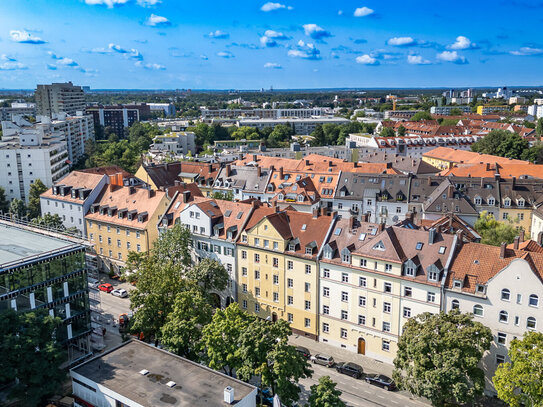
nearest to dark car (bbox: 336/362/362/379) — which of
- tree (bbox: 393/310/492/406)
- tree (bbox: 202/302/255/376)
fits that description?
tree (bbox: 393/310/492/406)

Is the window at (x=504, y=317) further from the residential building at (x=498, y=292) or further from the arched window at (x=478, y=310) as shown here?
the arched window at (x=478, y=310)

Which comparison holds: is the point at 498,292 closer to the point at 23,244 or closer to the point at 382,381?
the point at 382,381

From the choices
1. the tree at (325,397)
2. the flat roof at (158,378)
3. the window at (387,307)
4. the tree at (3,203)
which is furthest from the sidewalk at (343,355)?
the tree at (3,203)

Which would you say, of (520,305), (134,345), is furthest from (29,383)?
(520,305)

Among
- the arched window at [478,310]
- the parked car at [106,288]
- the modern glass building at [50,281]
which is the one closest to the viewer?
Answer: the modern glass building at [50,281]

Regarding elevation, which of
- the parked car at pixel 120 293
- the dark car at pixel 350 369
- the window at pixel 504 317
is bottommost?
the dark car at pixel 350 369

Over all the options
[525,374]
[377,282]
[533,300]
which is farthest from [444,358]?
[377,282]

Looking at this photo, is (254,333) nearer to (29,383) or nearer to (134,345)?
(134,345)
